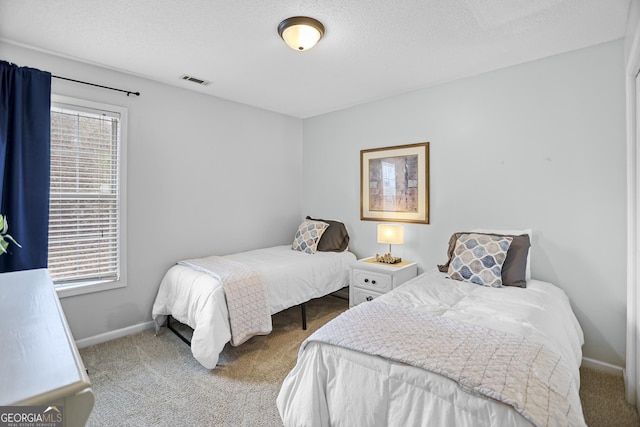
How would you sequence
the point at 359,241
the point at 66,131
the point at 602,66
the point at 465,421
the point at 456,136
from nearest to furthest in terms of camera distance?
the point at 465,421
the point at 602,66
the point at 66,131
the point at 456,136
the point at 359,241

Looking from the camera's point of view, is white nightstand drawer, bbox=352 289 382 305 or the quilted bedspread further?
white nightstand drawer, bbox=352 289 382 305

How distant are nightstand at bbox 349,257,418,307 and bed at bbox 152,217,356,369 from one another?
1.02 feet

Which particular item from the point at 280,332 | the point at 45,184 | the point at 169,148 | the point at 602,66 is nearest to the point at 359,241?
the point at 280,332

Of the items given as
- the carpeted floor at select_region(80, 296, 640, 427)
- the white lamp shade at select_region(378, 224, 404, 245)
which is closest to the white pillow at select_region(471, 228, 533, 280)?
the white lamp shade at select_region(378, 224, 404, 245)

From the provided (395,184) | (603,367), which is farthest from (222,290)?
(603,367)

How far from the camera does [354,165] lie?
153 inches

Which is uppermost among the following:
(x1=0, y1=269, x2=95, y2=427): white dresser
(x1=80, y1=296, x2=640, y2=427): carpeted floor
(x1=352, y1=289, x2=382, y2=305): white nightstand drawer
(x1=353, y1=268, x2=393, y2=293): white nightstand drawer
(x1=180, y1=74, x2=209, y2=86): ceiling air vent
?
(x1=180, y1=74, x2=209, y2=86): ceiling air vent

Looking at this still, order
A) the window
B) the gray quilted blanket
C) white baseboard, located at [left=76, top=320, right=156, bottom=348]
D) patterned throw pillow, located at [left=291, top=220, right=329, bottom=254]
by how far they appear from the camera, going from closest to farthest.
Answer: the gray quilted blanket
the window
white baseboard, located at [left=76, top=320, right=156, bottom=348]
patterned throw pillow, located at [left=291, top=220, right=329, bottom=254]

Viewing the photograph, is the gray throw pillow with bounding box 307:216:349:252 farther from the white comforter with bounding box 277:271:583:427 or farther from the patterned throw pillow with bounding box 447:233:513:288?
the white comforter with bounding box 277:271:583:427

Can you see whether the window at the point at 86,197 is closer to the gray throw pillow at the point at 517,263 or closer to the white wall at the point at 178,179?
the white wall at the point at 178,179

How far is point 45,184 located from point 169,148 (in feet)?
3.50

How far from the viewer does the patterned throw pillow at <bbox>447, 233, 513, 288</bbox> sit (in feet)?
7.64

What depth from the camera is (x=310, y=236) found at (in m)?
3.76

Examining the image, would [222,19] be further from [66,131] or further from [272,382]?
[272,382]
